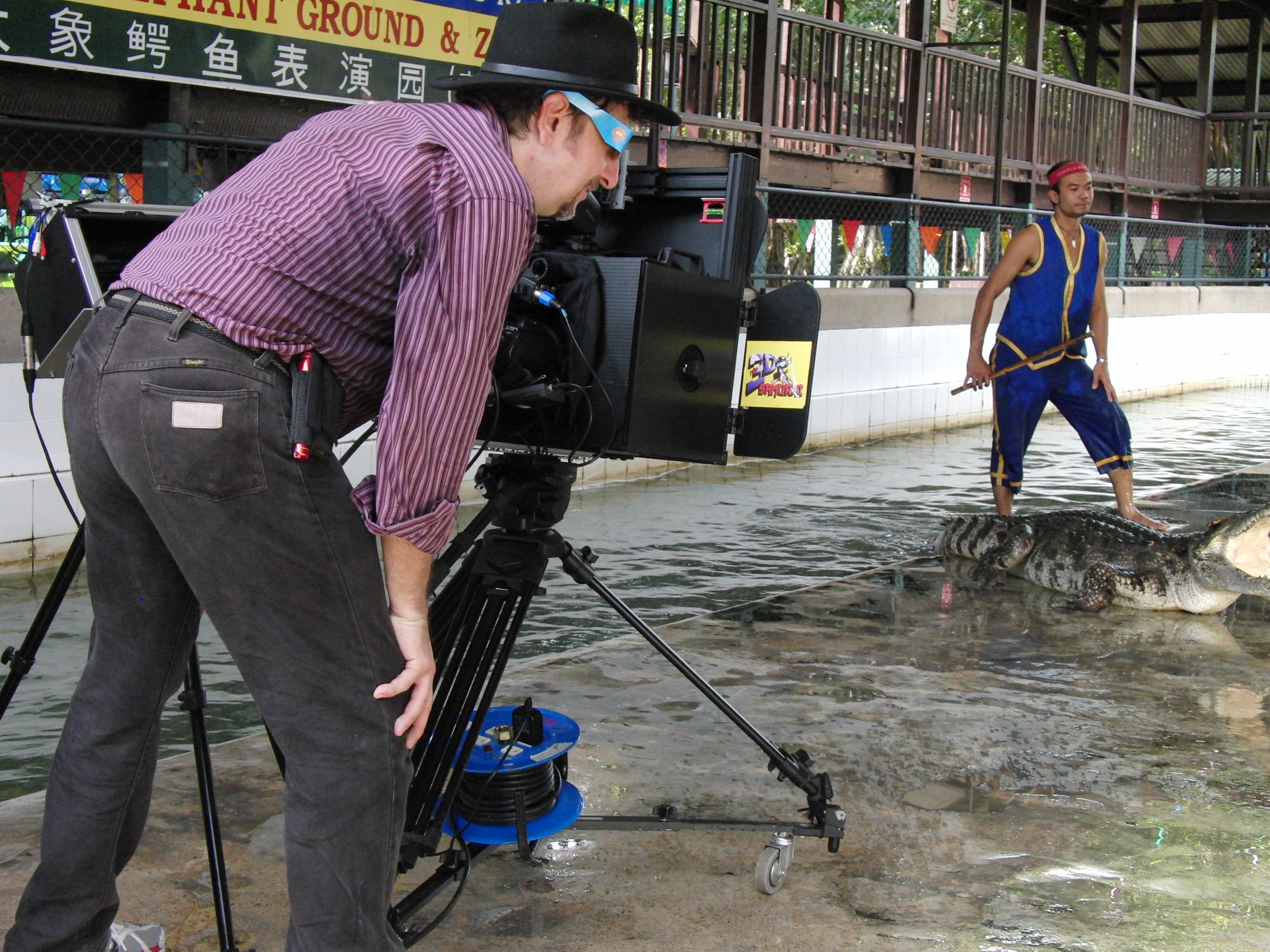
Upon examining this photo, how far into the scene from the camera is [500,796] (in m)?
2.70

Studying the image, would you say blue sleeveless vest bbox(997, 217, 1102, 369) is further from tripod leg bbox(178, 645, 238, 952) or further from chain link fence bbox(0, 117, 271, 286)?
tripod leg bbox(178, 645, 238, 952)

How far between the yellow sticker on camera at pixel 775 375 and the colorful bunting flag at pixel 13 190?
16.5 ft

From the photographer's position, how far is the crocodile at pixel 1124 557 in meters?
5.41

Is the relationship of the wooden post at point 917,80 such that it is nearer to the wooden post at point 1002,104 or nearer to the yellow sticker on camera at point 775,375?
the wooden post at point 1002,104

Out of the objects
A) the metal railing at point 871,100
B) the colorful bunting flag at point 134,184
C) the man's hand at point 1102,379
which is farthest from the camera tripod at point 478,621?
the metal railing at point 871,100

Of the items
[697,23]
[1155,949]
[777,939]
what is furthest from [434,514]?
[697,23]

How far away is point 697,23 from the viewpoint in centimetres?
1048

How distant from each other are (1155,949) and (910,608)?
9.36 ft

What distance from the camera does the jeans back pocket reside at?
5.96ft

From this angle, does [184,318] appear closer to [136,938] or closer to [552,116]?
[552,116]

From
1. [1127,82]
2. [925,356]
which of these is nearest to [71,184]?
[925,356]

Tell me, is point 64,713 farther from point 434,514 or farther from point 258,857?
point 434,514

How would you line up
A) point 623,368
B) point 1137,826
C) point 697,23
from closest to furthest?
point 623,368 < point 1137,826 < point 697,23

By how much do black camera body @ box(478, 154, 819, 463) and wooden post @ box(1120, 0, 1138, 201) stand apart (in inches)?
570
